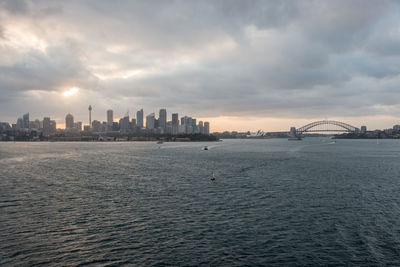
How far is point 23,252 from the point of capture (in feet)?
64.8

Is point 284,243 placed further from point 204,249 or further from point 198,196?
point 198,196

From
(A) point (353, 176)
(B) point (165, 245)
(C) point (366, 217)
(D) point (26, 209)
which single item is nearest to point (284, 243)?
(B) point (165, 245)

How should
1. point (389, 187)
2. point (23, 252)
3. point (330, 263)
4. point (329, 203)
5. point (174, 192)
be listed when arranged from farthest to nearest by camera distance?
point (389, 187), point (174, 192), point (329, 203), point (23, 252), point (330, 263)

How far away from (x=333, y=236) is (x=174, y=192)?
21986 mm

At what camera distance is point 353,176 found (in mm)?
56562

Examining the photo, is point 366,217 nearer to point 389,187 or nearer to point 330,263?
point 330,263

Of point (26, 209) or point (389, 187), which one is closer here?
point (26, 209)

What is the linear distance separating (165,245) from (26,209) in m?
18.5

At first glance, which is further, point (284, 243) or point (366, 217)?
point (366, 217)

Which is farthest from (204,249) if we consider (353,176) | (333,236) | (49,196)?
(353,176)

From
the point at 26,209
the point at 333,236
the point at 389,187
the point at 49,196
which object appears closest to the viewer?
the point at 333,236

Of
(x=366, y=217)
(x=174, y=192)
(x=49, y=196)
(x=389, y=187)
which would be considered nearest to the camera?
(x=366, y=217)

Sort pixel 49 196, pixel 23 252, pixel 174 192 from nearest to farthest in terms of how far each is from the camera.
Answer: pixel 23 252
pixel 49 196
pixel 174 192

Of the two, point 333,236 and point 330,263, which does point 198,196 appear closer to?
point 333,236
